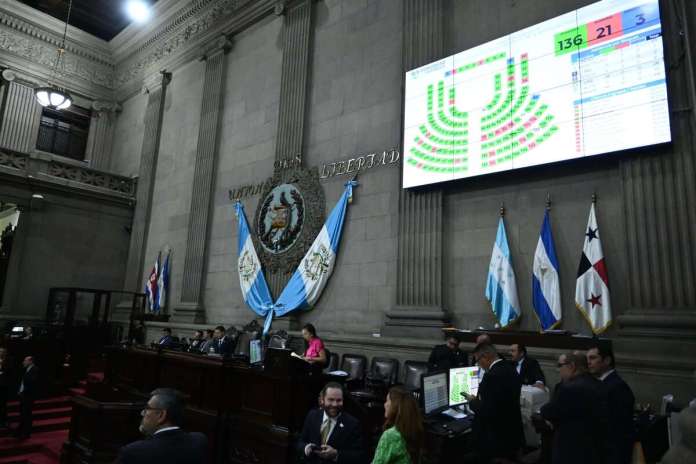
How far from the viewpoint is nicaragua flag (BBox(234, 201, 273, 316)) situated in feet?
30.6

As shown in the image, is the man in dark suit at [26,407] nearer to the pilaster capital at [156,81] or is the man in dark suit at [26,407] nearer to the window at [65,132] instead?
the pilaster capital at [156,81]

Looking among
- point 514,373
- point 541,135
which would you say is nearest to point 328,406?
point 514,373

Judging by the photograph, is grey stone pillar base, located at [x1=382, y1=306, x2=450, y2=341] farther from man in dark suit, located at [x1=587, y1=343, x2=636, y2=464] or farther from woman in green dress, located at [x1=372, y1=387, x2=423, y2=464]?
woman in green dress, located at [x1=372, y1=387, x2=423, y2=464]

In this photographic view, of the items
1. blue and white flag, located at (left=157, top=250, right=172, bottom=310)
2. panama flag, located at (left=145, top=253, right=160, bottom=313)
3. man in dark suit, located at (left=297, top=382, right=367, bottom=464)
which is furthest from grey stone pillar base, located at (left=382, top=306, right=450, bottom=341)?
panama flag, located at (left=145, top=253, right=160, bottom=313)

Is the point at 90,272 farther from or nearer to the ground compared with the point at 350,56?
nearer to the ground

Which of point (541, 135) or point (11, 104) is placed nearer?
point (541, 135)

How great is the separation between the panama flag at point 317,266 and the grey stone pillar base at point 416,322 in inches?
61.0

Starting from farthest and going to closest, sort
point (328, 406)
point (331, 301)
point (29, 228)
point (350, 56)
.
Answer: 1. point (29, 228)
2. point (350, 56)
3. point (331, 301)
4. point (328, 406)

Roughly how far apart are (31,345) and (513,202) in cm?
834

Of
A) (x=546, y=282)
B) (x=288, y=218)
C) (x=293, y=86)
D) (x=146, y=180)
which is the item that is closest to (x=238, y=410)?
(x=546, y=282)

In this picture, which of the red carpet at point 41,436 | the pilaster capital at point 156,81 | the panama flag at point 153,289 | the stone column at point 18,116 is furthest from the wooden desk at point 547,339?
the stone column at point 18,116

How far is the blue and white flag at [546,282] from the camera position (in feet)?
19.1

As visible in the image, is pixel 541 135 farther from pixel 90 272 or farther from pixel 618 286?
pixel 90 272

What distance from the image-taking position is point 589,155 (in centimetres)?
567
